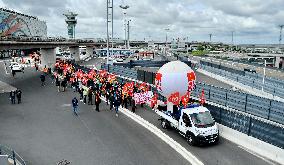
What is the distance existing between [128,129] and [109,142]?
285 cm

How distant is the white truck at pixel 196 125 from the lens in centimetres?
1788

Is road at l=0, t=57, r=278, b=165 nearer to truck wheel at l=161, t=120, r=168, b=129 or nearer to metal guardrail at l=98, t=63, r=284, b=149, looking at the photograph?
truck wheel at l=161, t=120, r=168, b=129

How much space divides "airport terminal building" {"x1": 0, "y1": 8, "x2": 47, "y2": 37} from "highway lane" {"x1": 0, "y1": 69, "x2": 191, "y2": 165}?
5982 centimetres

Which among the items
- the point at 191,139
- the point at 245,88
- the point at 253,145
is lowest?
the point at 253,145

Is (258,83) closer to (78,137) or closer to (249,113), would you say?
(249,113)

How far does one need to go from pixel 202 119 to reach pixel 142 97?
994 centimetres

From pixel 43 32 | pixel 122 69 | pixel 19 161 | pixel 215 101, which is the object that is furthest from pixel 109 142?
pixel 43 32

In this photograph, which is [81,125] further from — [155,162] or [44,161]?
[155,162]

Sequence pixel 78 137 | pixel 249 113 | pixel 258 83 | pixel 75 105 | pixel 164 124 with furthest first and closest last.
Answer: pixel 258 83 → pixel 75 105 → pixel 249 113 → pixel 164 124 → pixel 78 137

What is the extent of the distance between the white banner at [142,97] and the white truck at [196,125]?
24.2 ft

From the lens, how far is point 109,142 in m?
19.1

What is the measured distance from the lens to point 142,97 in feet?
91.0

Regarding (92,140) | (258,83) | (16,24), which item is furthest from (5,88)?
(16,24)

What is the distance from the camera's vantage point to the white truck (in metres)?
17.9
